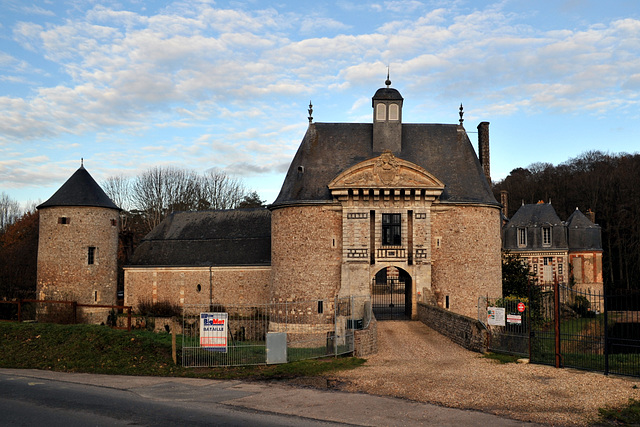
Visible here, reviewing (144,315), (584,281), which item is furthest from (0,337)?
(584,281)

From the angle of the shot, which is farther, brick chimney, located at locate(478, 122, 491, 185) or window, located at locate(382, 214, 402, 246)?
brick chimney, located at locate(478, 122, 491, 185)

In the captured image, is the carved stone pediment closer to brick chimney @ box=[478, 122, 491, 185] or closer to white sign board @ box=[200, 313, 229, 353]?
brick chimney @ box=[478, 122, 491, 185]

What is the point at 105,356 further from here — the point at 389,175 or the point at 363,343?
the point at 389,175

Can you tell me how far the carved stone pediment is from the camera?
24.0 metres

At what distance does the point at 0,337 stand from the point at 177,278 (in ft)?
37.9

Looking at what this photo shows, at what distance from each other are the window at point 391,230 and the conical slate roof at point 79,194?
1589cm

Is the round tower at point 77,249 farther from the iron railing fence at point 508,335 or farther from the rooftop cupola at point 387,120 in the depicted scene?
the iron railing fence at point 508,335

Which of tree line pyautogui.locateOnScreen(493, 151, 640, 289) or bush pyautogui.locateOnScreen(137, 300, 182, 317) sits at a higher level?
tree line pyautogui.locateOnScreen(493, 151, 640, 289)

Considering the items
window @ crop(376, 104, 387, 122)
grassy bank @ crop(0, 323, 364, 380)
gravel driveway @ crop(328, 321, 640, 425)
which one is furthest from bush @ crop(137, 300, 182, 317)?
gravel driveway @ crop(328, 321, 640, 425)

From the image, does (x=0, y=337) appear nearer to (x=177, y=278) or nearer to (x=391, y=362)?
(x=177, y=278)

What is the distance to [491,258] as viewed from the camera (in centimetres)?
2491

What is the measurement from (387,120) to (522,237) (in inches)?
713

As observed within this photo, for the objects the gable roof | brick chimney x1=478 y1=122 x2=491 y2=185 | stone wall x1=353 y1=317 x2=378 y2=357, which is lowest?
stone wall x1=353 y1=317 x2=378 y2=357

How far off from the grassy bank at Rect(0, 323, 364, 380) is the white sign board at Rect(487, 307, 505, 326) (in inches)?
172
